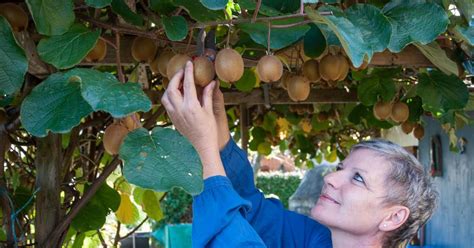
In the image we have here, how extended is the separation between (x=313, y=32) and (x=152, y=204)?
146 cm

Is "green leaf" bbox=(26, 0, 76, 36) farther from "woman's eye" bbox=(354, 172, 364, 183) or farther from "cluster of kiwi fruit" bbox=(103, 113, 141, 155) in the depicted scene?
"woman's eye" bbox=(354, 172, 364, 183)

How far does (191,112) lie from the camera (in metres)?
1.18

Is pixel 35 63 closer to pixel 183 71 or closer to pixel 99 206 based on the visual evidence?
pixel 183 71

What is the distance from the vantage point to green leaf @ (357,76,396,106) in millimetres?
2418

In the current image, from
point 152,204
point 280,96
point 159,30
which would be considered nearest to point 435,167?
point 280,96

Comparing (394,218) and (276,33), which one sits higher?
(276,33)

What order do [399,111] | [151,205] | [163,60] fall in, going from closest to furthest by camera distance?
[163,60], [399,111], [151,205]

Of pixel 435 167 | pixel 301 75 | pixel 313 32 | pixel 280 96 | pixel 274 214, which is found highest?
pixel 313 32

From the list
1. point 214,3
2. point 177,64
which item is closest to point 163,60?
point 177,64

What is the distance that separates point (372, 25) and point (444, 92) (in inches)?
35.2

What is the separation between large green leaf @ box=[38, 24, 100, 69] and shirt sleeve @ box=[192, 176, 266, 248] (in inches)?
12.3

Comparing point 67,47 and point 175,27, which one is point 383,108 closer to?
point 175,27

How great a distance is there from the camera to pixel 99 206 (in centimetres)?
197

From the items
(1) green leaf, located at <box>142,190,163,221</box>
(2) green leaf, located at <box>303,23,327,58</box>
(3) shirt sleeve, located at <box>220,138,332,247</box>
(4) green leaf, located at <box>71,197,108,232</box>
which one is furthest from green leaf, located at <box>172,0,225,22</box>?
(1) green leaf, located at <box>142,190,163,221</box>
